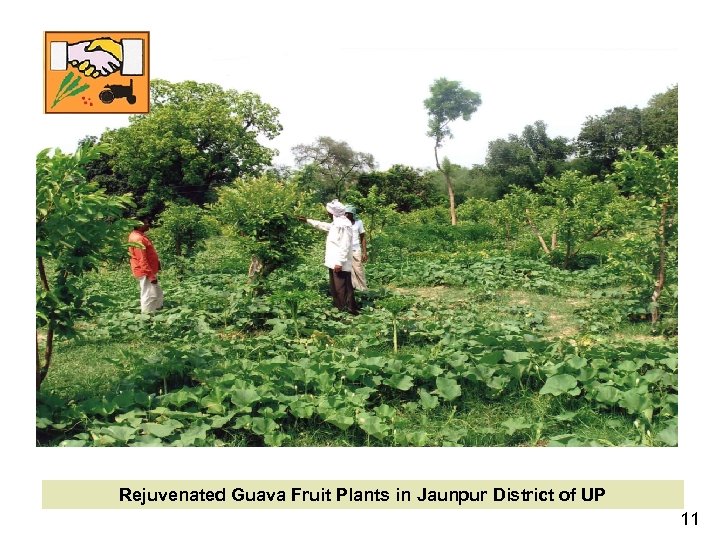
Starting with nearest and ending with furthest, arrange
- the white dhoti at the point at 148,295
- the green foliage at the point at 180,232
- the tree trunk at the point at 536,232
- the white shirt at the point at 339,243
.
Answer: the white dhoti at the point at 148,295, the white shirt at the point at 339,243, the green foliage at the point at 180,232, the tree trunk at the point at 536,232

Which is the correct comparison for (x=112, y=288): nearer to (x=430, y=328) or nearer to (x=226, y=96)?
(x=430, y=328)

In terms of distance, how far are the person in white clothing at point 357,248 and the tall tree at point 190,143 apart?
51.0ft

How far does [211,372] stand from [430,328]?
8.19 feet

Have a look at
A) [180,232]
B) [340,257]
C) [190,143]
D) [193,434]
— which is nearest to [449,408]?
[193,434]

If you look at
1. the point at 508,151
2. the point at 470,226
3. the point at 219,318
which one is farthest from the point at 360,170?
the point at 219,318

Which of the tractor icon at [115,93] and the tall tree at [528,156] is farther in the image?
the tall tree at [528,156]

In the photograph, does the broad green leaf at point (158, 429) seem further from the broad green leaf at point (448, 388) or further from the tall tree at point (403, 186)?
the tall tree at point (403, 186)

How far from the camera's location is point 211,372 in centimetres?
519

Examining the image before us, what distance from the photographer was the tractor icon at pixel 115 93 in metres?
4.32

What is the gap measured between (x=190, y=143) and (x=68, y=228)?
20.9m

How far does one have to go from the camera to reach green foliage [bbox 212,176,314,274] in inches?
350

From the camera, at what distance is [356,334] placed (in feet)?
23.5

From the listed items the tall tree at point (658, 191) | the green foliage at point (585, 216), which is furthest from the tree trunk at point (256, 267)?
the green foliage at point (585, 216)

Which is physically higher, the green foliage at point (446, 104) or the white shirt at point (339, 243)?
the green foliage at point (446, 104)
